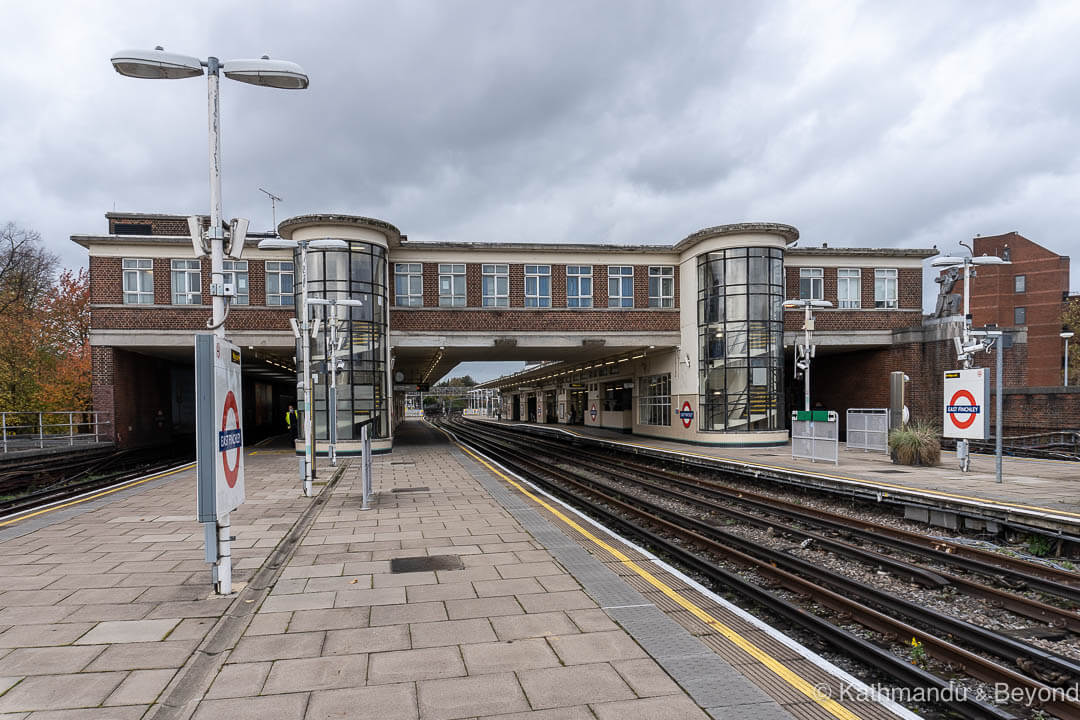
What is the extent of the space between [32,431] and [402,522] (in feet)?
83.3

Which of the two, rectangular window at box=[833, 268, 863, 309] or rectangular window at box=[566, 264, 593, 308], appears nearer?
rectangular window at box=[566, 264, 593, 308]

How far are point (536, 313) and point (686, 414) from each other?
8.13 m

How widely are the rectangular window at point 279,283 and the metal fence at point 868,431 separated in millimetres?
22898

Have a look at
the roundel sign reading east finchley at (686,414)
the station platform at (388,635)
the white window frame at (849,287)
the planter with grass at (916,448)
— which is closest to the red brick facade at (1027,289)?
the white window frame at (849,287)

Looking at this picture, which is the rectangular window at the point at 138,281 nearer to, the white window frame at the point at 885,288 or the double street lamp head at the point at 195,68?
the double street lamp head at the point at 195,68

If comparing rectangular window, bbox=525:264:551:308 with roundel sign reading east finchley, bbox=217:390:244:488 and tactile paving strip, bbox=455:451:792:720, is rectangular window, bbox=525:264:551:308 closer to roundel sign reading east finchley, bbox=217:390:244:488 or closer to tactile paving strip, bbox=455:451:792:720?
tactile paving strip, bbox=455:451:792:720

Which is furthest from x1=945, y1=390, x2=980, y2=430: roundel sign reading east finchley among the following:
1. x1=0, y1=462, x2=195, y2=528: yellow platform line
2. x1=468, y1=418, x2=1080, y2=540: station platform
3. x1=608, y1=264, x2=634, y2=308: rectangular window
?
x1=0, y1=462, x2=195, y2=528: yellow platform line

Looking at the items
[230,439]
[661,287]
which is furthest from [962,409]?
[230,439]

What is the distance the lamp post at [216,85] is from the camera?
219 inches

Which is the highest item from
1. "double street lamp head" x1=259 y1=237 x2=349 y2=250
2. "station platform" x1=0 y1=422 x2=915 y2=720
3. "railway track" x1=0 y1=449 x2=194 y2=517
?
"double street lamp head" x1=259 y1=237 x2=349 y2=250

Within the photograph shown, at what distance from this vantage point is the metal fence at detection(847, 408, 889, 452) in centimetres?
1875

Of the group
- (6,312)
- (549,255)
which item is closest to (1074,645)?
(549,255)

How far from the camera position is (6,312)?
88.6 feet

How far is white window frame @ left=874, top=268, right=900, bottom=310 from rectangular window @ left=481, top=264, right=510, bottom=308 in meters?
17.9
